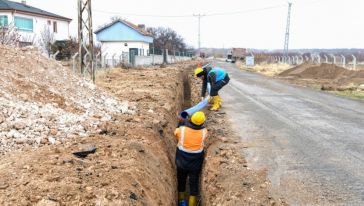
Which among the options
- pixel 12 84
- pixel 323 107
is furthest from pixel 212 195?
pixel 323 107

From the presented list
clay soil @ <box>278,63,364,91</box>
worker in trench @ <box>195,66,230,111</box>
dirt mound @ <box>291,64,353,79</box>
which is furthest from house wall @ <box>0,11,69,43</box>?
worker in trench @ <box>195,66,230,111</box>

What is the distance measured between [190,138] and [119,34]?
48.0m

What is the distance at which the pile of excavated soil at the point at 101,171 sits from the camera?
4.43 meters

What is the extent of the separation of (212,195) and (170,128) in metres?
4.42

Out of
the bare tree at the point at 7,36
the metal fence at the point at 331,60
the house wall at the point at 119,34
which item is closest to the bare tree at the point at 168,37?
the house wall at the point at 119,34

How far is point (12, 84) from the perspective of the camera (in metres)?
8.05

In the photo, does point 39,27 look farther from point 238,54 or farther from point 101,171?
point 101,171

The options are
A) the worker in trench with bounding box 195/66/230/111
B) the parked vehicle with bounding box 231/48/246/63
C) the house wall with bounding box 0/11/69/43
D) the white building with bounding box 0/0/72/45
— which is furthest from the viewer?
the parked vehicle with bounding box 231/48/246/63

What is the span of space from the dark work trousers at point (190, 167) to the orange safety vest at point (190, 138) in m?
0.15

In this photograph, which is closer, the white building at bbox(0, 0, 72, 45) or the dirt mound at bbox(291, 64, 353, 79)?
the dirt mound at bbox(291, 64, 353, 79)

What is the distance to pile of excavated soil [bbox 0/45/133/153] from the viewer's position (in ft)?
20.7

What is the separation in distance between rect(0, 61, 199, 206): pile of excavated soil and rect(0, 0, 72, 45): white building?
101 ft

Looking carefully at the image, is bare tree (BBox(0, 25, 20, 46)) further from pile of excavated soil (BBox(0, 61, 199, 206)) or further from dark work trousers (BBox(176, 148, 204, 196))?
dark work trousers (BBox(176, 148, 204, 196))

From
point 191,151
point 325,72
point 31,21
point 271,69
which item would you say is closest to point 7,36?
point 191,151
